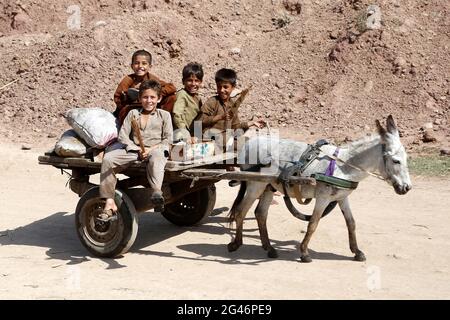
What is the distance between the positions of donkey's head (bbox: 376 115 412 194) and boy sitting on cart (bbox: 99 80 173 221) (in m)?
2.02

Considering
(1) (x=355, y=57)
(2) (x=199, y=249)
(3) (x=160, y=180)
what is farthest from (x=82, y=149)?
(1) (x=355, y=57)

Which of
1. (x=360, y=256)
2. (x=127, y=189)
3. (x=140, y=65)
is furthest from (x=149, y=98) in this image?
(x=360, y=256)

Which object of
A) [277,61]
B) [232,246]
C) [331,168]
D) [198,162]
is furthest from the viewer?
[277,61]

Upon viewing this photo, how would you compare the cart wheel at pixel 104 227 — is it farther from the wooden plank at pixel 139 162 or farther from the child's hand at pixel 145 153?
the child's hand at pixel 145 153

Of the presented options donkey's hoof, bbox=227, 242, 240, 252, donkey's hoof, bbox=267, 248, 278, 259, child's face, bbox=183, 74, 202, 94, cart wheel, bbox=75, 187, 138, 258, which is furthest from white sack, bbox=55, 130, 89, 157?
donkey's hoof, bbox=267, 248, 278, 259

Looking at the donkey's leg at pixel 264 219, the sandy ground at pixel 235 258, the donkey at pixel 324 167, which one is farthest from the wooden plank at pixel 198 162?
the sandy ground at pixel 235 258

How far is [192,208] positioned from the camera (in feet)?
26.2

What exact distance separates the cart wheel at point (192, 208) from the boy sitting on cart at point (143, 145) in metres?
1.47

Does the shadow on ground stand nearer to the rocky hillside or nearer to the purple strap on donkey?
the purple strap on donkey

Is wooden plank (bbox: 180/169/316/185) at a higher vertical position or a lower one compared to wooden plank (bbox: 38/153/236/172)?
lower

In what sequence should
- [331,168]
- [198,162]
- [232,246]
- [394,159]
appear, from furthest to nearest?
[232,246]
[198,162]
[331,168]
[394,159]

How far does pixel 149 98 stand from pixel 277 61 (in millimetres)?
10174

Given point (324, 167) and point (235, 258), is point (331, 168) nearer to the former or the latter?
point (324, 167)

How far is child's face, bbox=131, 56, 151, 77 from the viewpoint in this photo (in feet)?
23.4
